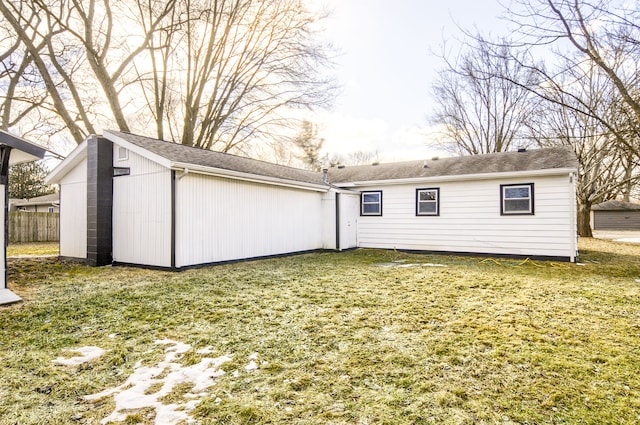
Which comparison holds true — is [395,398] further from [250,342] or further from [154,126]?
[154,126]

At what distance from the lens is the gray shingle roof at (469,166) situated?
1030 centimetres

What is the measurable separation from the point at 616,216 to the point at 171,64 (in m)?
35.4

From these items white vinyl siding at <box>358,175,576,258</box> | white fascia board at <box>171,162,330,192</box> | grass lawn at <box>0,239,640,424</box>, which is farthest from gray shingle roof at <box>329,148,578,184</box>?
grass lawn at <box>0,239,640,424</box>

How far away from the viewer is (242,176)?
927 cm

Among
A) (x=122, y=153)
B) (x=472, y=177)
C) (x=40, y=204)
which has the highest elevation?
(x=122, y=153)

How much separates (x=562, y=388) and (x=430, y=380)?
0.94 m

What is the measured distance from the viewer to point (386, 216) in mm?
12695

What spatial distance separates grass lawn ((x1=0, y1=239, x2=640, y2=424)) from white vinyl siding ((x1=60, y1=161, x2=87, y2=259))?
11.6 ft

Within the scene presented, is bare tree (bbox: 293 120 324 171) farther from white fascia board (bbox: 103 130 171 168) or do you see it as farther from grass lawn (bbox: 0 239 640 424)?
grass lawn (bbox: 0 239 640 424)

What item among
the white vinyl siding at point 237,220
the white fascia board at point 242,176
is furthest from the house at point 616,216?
the white vinyl siding at point 237,220

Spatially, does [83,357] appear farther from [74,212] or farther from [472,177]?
[472,177]

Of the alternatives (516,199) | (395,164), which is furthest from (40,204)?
(516,199)

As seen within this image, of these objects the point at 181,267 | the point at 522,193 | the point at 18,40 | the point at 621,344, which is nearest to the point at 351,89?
the point at 522,193

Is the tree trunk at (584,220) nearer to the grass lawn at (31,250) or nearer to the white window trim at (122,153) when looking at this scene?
the white window trim at (122,153)
